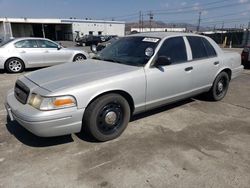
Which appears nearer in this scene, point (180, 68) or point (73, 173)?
point (73, 173)

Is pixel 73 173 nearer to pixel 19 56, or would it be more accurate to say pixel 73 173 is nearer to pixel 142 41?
pixel 142 41

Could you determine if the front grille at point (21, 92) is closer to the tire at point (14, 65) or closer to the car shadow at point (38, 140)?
the car shadow at point (38, 140)

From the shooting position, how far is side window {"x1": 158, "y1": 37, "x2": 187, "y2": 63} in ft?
13.2

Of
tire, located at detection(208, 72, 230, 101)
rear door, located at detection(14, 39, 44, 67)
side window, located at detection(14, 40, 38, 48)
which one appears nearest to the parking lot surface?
tire, located at detection(208, 72, 230, 101)

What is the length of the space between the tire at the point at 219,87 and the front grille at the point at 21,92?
3.84 meters

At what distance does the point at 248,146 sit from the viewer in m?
3.39

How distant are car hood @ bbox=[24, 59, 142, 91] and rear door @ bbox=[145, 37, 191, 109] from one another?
1.35 feet

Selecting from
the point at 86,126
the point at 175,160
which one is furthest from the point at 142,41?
the point at 175,160

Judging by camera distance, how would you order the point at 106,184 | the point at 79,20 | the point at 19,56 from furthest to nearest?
the point at 79,20
the point at 19,56
the point at 106,184

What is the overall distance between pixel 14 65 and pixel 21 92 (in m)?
6.24

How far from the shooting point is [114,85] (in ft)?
10.8

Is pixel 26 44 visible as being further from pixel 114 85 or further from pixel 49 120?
pixel 49 120

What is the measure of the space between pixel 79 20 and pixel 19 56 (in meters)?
43.1

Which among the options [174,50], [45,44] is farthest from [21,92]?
[45,44]
